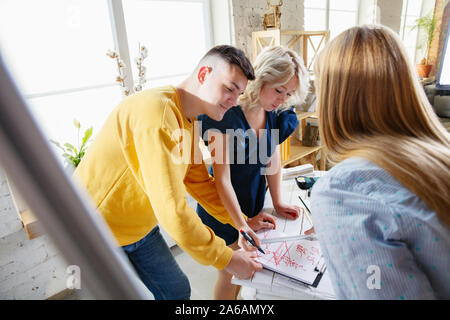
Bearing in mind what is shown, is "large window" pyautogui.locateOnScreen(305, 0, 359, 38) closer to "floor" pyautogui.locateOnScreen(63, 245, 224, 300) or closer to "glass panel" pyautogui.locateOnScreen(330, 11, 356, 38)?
"glass panel" pyautogui.locateOnScreen(330, 11, 356, 38)

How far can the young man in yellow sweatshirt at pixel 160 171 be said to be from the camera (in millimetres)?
761

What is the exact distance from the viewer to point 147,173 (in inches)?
30.1

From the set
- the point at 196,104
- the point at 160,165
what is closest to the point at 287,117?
the point at 196,104

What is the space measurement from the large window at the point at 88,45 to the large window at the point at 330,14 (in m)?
1.52

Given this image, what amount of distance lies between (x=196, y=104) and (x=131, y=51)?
60.0 inches

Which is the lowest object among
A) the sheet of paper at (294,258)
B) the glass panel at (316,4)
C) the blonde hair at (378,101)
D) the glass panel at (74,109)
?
the sheet of paper at (294,258)

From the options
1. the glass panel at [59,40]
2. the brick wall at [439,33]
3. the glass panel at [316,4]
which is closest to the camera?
the glass panel at [59,40]

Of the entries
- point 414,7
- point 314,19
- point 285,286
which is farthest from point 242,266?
point 414,7

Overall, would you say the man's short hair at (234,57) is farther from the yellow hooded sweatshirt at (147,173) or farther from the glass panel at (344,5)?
the glass panel at (344,5)

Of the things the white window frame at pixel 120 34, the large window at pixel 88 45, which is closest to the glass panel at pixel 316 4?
the large window at pixel 88 45

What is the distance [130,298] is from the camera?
0.67ft

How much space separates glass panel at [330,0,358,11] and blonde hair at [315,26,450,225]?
374cm

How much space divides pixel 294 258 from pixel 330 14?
3833mm

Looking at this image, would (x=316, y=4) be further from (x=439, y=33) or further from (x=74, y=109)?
(x=439, y=33)
